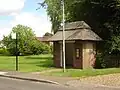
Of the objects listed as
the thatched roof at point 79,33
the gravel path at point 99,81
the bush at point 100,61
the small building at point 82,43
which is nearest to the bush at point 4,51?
the thatched roof at point 79,33

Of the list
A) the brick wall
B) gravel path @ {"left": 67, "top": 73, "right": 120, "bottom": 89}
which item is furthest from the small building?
gravel path @ {"left": 67, "top": 73, "right": 120, "bottom": 89}

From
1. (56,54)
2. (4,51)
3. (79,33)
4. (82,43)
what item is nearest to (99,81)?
(82,43)

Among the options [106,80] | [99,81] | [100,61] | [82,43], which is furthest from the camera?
[100,61]

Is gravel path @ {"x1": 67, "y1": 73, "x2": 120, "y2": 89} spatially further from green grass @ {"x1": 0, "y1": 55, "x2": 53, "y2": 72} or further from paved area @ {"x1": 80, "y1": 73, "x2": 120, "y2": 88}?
green grass @ {"x1": 0, "y1": 55, "x2": 53, "y2": 72}

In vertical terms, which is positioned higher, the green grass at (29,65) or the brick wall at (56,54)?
the brick wall at (56,54)

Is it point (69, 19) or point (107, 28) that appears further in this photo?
point (69, 19)

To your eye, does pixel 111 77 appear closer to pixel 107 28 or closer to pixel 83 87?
pixel 83 87

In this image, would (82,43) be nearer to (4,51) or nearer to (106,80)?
(106,80)

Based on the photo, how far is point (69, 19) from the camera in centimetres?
3912

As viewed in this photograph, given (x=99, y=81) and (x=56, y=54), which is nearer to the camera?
(x=99, y=81)

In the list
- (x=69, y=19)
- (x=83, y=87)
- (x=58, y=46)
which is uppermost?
(x=69, y=19)

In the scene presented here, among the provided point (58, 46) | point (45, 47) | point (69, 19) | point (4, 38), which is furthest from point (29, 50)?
point (58, 46)

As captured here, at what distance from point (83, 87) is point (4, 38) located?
70.0 meters

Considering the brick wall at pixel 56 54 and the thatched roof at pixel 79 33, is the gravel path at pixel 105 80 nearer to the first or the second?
the thatched roof at pixel 79 33
